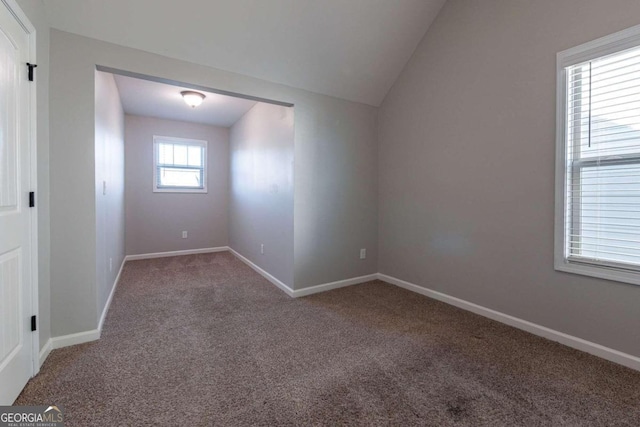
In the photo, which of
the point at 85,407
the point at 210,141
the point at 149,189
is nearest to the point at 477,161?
the point at 85,407

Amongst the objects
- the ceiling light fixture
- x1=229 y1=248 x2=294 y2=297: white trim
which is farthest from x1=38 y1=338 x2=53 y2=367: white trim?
the ceiling light fixture

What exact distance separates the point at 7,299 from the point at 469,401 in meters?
2.56

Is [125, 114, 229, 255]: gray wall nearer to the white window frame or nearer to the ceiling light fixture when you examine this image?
the ceiling light fixture

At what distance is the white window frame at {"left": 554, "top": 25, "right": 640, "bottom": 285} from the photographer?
1.87m

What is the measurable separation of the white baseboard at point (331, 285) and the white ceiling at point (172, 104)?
111 inches

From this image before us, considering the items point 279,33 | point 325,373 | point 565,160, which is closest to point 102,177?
point 279,33

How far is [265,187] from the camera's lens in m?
3.95

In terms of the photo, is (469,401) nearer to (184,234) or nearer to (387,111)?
(387,111)

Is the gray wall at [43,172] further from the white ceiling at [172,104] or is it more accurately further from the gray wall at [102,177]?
the white ceiling at [172,104]

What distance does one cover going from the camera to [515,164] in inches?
94.1

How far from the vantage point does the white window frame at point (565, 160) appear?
1869 millimetres

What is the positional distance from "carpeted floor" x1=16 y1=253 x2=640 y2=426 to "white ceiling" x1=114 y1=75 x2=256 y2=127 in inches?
109

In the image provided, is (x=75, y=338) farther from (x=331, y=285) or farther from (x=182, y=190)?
(x=182, y=190)

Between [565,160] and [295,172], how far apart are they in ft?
7.90
